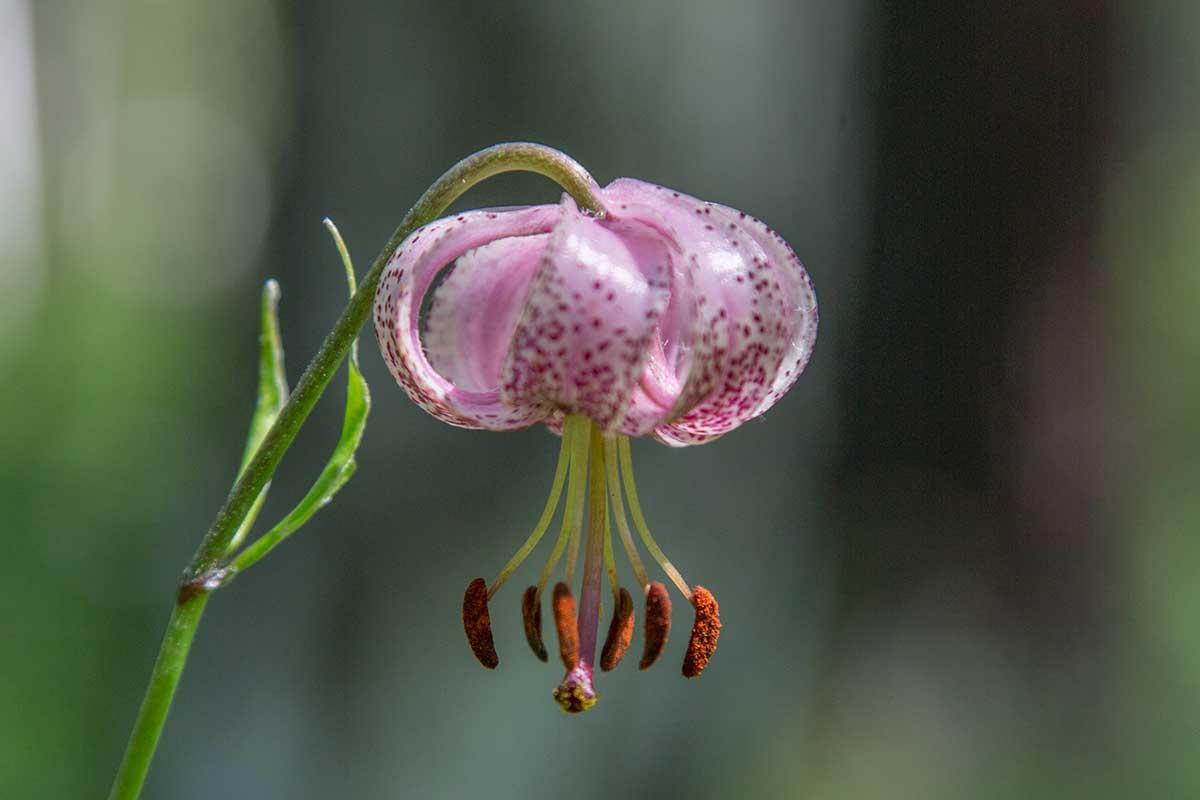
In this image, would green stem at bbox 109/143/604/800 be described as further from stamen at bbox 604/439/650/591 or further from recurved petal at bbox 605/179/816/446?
stamen at bbox 604/439/650/591

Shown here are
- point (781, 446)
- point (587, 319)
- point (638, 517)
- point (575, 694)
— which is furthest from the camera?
point (781, 446)

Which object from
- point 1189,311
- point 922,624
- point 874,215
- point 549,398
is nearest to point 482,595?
point 549,398

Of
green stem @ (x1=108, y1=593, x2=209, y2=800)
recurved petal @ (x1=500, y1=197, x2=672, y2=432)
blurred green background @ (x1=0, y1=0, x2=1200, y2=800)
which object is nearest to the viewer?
recurved petal @ (x1=500, y1=197, x2=672, y2=432)

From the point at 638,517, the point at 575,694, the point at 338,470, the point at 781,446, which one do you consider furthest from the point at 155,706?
the point at 781,446

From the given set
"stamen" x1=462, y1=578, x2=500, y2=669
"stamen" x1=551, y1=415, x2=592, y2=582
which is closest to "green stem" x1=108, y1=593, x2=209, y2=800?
"stamen" x1=462, y1=578, x2=500, y2=669

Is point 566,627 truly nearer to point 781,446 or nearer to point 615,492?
point 615,492

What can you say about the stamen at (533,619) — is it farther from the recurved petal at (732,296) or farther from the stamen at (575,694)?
the recurved petal at (732,296)

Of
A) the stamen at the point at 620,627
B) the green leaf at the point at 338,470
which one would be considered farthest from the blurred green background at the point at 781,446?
the stamen at the point at 620,627

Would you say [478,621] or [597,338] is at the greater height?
[597,338]
